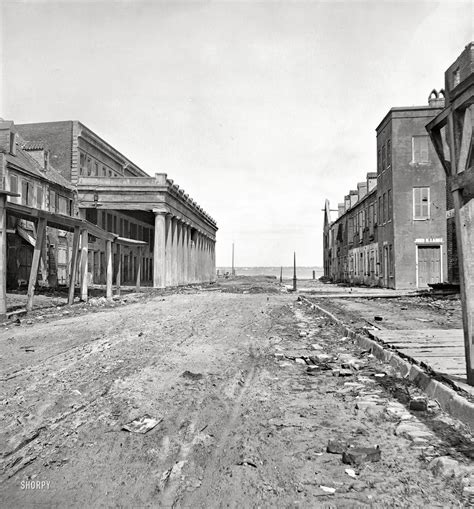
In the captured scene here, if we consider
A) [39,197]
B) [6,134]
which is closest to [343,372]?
[39,197]

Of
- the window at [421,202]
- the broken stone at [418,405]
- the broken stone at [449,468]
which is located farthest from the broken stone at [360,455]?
the window at [421,202]

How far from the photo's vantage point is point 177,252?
36.1m

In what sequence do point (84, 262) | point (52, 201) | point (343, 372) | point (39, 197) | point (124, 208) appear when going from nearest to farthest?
point (343, 372) < point (84, 262) < point (39, 197) < point (52, 201) < point (124, 208)

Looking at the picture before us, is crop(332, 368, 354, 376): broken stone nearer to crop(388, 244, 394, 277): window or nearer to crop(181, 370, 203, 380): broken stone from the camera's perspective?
crop(181, 370, 203, 380): broken stone

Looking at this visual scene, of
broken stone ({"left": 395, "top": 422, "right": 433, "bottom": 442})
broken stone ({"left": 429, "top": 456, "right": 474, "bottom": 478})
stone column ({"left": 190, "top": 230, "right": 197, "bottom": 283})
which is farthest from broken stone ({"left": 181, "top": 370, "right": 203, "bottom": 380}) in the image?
stone column ({"left": 190, "top": 230, "right": 197, "bottom": 283})

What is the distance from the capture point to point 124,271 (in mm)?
40594

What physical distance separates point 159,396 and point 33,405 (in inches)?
48.8

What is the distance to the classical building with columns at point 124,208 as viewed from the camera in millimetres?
31062

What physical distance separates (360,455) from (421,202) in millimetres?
26325

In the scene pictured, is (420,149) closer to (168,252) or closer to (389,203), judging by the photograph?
(389,203)

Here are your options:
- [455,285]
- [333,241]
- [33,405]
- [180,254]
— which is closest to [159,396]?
[33,405]

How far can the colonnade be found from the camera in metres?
30.7

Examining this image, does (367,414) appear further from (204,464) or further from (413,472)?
(204,464)

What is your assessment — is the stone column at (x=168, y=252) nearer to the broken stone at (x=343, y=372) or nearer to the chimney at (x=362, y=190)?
the chimney at (x=362, y=190)
